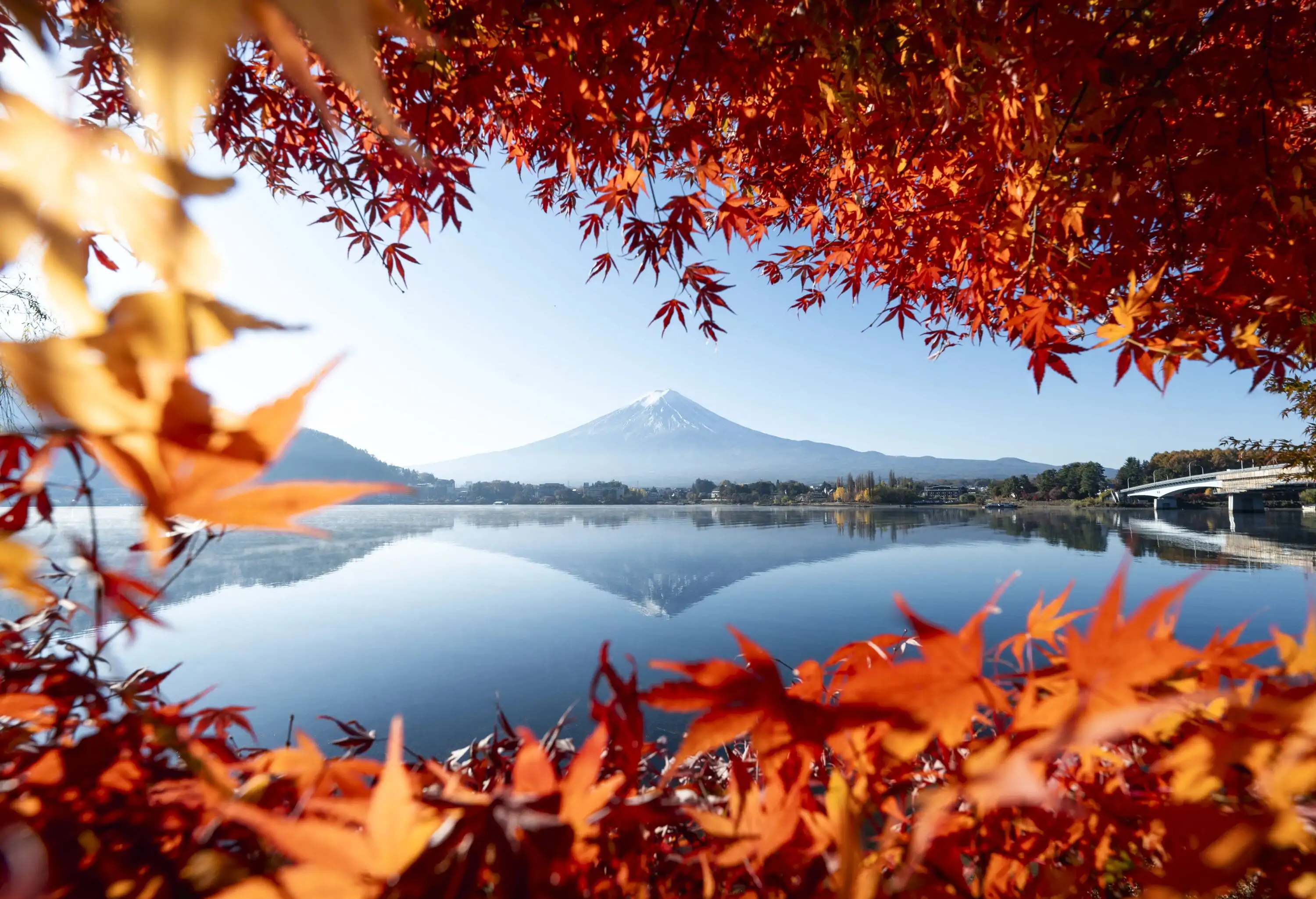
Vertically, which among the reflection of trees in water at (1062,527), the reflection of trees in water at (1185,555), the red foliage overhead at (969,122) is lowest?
the reflection of trees in water at (1062,527)

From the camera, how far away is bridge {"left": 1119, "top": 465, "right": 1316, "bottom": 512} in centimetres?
882

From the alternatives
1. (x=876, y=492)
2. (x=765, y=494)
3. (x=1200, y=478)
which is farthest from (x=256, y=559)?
(x=876, y=492)

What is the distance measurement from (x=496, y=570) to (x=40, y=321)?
617 cm

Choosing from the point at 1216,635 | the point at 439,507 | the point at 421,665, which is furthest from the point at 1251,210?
the point at 439,507

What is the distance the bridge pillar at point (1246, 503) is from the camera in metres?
14.4

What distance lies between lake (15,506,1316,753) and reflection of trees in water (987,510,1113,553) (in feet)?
0.45

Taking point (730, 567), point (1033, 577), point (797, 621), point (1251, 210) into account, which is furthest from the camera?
point (730, 567)

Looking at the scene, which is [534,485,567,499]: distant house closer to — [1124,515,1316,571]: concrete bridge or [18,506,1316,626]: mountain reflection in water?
[18,506,1316,626]: mountain reflection in water

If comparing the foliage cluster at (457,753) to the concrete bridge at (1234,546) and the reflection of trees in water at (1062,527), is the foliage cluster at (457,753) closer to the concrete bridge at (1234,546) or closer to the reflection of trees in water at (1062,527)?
the concrete bridge at (1234,546)

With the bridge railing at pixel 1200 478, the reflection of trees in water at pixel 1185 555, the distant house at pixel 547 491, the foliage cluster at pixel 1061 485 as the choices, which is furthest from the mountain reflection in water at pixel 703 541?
the distant house at pixel 547 491

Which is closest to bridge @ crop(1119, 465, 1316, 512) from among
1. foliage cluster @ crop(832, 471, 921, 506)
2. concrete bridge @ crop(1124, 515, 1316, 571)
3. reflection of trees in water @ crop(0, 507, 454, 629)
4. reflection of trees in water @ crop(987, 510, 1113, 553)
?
concrete bridge @ crop(1124, 515, 1316, 571)

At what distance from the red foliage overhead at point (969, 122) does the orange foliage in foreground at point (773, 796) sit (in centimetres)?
67

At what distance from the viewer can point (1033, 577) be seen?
6387mm

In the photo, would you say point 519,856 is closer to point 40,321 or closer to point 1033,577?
point 40,321
